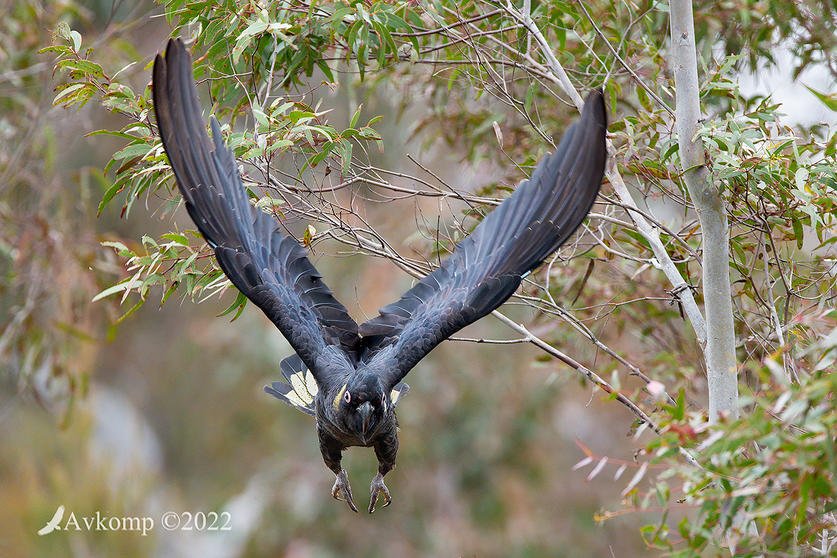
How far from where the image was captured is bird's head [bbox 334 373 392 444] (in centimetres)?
310

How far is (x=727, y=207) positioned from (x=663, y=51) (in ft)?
4.04

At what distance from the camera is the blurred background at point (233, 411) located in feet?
20.0

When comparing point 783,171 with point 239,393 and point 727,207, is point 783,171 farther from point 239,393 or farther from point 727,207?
point 239,393

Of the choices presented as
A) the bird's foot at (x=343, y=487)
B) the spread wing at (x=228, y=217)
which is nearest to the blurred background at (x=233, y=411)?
the bird's foot at (x=343, y=487)

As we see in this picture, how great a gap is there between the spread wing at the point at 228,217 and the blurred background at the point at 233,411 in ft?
5.08

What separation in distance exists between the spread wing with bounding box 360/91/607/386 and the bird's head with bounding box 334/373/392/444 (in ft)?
0.53

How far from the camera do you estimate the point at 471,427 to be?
8.61m

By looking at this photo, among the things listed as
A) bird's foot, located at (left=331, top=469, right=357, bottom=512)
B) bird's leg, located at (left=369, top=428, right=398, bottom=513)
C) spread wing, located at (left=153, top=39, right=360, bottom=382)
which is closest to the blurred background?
bird's leg, located at (left=369, top=428, right=398, bottom=513)

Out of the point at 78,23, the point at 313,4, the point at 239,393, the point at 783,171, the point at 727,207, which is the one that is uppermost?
the point at 313,4

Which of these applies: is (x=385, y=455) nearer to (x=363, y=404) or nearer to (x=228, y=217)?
(x=363, y=404)

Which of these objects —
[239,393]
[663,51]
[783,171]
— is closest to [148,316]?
[239,393]

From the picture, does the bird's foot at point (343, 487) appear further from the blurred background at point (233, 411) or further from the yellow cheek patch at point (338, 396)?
the blurred background at point (233, 411)

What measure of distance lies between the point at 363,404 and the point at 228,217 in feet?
2.85

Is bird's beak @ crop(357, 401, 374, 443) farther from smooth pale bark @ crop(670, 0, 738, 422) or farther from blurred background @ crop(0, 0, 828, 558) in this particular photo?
blurred background @ crop(0, 0, 828, 558)
